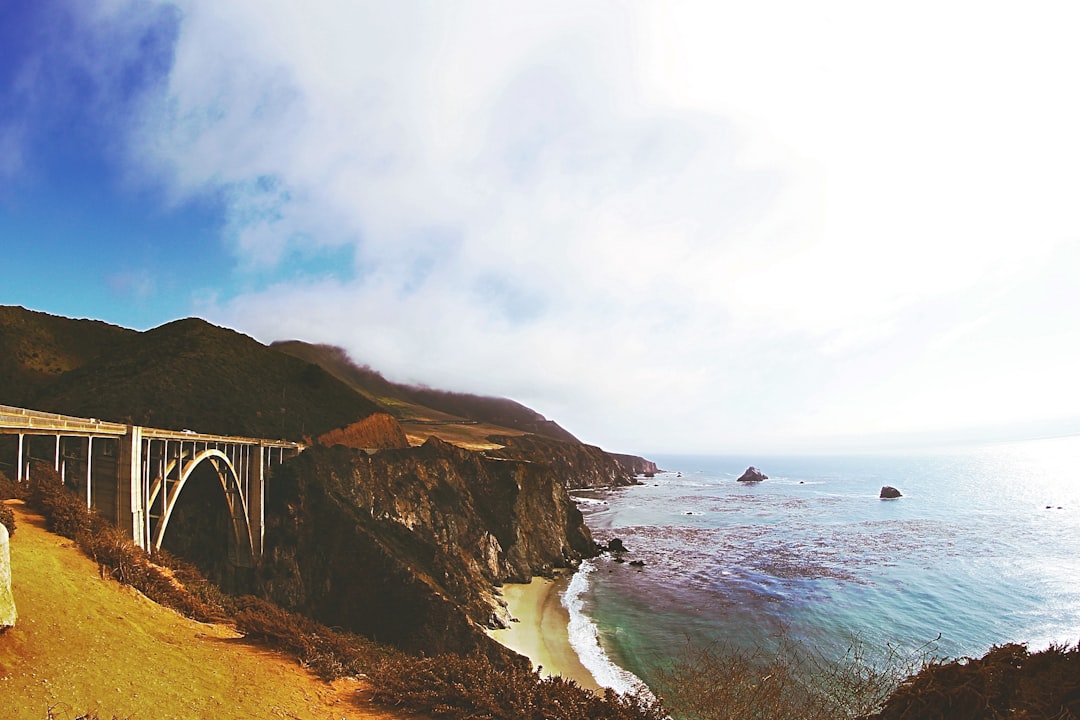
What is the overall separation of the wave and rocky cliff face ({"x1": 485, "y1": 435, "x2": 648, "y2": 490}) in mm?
66731

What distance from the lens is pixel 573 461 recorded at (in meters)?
130

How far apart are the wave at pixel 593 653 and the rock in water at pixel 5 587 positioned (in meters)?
16.3

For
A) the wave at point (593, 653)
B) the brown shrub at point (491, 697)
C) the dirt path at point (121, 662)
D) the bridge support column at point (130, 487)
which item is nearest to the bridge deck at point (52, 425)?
the bridge support column at point (130, 487)

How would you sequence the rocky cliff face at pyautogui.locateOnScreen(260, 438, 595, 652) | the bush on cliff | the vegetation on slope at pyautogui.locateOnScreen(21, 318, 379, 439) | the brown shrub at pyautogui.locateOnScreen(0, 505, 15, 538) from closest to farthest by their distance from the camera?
the brown shrub at pyautogui.locateOnScreen(0, 505, 15, 538), the bush on cliff, the rocky cliff face at pyautogui.locateOnScreen(260, 438, 595, 652), the vegetation on slope at pyautogui.locateOnScreen(21, 318, 379, 439)

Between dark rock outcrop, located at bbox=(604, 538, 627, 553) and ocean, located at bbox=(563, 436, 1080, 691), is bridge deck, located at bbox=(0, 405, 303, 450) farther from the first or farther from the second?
dark rock outcrop, located at bbox=(604, 538, 627, 553)

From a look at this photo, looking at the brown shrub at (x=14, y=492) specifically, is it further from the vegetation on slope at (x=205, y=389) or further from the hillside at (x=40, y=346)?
the hillside at (x=40, y=346)

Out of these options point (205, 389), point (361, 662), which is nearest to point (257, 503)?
point (205, 389)

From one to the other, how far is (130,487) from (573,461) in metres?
117

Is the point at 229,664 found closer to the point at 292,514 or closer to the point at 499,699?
the point at 499,699

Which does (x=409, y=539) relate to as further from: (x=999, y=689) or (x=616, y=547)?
(x=999, y=689)

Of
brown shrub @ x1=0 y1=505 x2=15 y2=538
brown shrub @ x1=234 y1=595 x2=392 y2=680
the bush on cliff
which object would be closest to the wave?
brown shrub @ x1=234 y1=595 x2=392 y2=680

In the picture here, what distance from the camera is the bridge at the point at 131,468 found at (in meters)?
13.5

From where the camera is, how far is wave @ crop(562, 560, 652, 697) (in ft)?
77.0

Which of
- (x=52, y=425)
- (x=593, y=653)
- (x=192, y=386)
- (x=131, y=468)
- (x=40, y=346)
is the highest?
(x=40, y=346)
